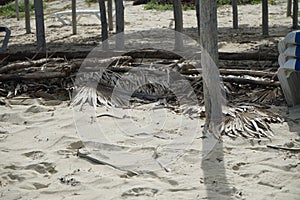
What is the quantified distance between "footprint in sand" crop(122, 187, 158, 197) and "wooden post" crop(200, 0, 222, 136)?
1368 mm

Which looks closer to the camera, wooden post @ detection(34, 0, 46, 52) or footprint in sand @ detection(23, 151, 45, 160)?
footprint in sand @ detection(23, 151, 45, 160)

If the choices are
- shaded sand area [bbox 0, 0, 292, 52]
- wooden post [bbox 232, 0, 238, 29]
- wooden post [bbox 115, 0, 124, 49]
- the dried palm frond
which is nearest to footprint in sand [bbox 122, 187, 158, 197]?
the dried palm frond

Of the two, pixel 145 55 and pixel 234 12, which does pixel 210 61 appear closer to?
pixel 145 55

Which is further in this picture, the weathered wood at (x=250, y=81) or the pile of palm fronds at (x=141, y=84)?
the weathered wood at (x=250, y=81)

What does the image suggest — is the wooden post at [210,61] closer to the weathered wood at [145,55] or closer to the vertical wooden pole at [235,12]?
the weathered wood at [145,55]

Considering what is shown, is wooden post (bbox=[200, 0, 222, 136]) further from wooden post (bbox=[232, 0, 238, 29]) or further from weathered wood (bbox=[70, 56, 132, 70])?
wooden post (bbox=[232, 0, 238, 29])

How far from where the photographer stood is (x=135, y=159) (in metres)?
4.39

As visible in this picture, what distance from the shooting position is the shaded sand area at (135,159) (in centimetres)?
376

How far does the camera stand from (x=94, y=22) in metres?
17.4

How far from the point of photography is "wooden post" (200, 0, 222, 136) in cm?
502

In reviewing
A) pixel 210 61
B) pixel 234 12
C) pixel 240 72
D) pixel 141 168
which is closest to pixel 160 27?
pixel 234 12

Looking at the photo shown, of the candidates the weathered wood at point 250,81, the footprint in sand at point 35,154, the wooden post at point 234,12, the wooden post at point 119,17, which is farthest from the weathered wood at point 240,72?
the wooden post at point 234,12

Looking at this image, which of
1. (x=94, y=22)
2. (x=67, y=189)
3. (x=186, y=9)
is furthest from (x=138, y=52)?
(x=186, y=9)

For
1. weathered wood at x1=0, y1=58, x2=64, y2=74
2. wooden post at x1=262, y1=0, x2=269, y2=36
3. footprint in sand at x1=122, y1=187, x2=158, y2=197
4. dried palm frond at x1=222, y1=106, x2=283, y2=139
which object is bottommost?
footprint in sand at x1=122, y1=187, x2=158, y2=197
